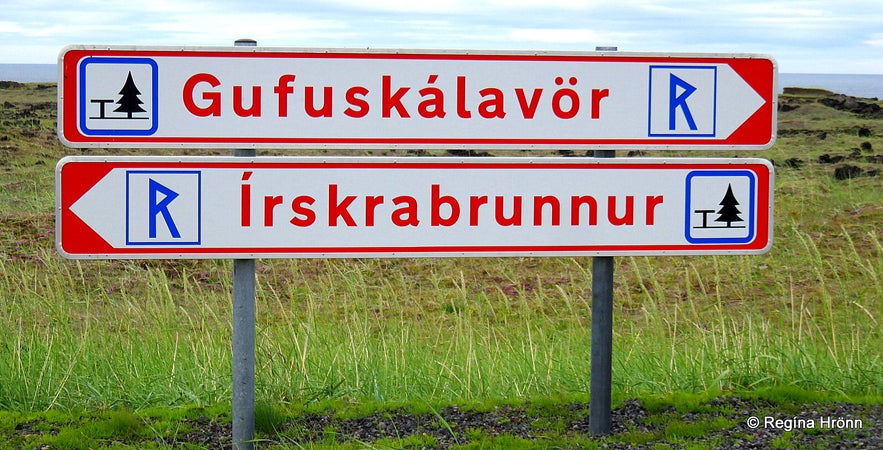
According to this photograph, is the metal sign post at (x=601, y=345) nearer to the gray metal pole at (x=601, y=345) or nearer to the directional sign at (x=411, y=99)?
the gray metal pole at (x=601, y=345)

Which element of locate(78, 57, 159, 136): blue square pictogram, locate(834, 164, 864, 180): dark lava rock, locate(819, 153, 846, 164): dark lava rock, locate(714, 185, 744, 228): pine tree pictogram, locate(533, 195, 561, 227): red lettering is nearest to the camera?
locate(78, 57, 159, 136): blue square pictogram

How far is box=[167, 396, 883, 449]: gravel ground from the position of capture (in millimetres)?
3967

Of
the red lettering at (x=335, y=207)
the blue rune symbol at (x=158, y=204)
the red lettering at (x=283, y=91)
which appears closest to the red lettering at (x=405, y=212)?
the red lettering at (x=335, y=207)

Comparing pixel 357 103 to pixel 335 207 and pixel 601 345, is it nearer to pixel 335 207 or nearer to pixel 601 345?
pixel 335 207

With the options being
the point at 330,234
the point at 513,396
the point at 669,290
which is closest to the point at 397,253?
the point at 330,234

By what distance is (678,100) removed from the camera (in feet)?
13.4

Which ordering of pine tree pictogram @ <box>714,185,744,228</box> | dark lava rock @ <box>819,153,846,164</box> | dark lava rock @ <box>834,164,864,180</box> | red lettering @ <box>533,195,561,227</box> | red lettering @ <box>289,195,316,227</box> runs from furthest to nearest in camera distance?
dark lava rock @ <box>819,153,846,164</box> → dark lava rock @ <box>834,164,864,180</box> → pine tree pictogram @ <box>714,185,744,228</box> → red lettering @ <box>533,195,561,227</box> → red lettering @ <box>289,195,316,227</box>

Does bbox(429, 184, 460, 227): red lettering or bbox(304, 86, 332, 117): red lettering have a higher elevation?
bbox(304, 86, 332, 117): red lettering

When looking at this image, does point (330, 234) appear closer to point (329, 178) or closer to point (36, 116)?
point (329, 178)

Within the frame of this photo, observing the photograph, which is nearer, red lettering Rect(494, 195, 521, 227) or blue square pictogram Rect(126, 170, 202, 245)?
blue square pictogram Rect(126, 170, 202, 245)

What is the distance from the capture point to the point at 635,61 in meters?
4.06

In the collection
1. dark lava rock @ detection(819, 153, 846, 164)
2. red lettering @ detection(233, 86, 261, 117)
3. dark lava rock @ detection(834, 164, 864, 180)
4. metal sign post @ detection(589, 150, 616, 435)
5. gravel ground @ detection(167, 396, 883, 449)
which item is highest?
dark lava rock @ detection(819, 153, 846, 164)

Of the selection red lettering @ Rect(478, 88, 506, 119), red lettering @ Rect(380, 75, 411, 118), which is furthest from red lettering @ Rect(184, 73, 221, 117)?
red lettering @ Rect(478, 88, 506, 119)

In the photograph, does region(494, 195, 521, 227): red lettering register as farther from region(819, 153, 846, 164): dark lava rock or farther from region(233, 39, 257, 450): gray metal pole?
region(819, 153, 846, 164): dark lava rock
